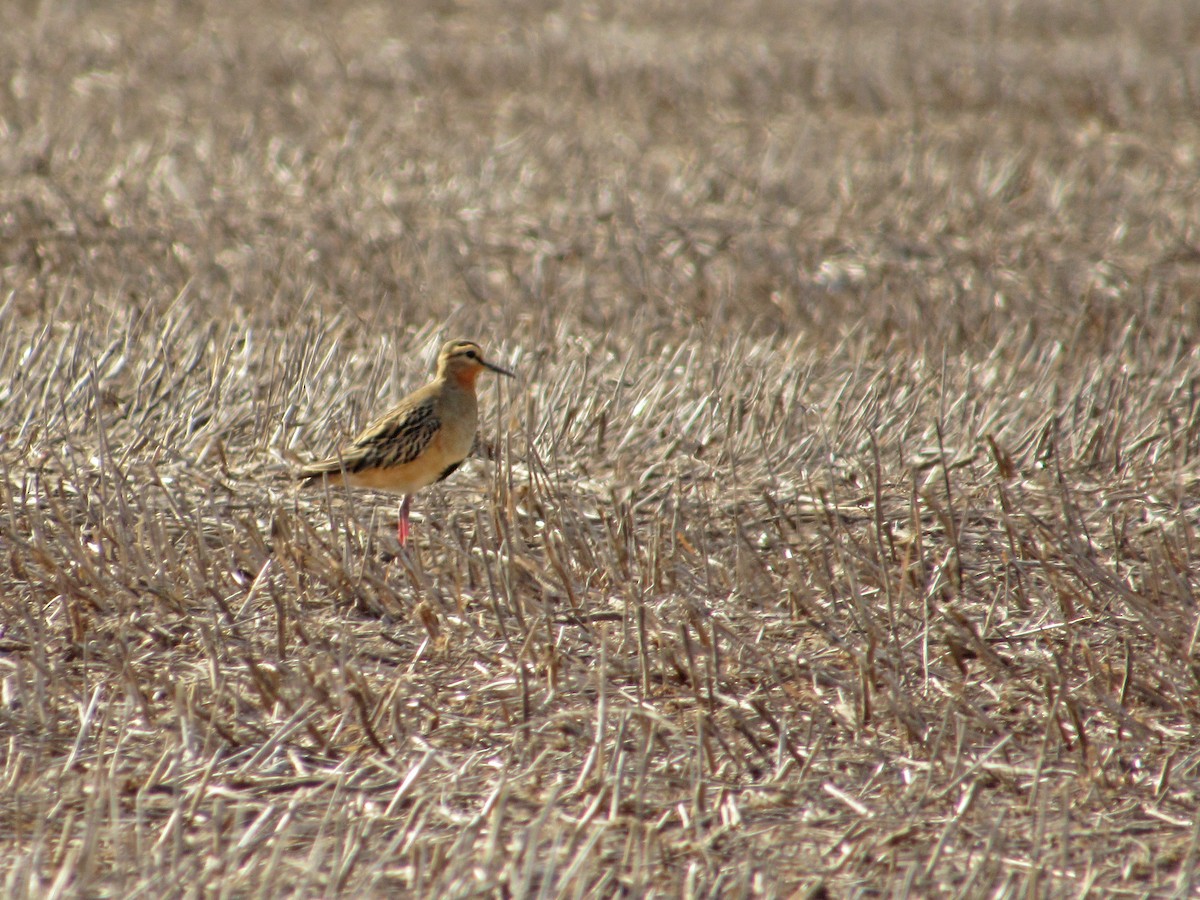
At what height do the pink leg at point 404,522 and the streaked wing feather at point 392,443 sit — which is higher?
the streaked wing feather at point 392,443

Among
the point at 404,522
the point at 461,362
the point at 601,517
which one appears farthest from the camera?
the point at 461,362

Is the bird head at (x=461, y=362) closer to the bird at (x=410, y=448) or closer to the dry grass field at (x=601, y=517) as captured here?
the bird at (x=410, y=448)

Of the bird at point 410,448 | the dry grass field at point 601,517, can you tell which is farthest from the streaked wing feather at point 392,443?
the dry grass field at point 601,517

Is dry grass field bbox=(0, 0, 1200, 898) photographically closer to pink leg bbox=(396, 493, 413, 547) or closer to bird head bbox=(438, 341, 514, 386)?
pink leg bbox=(396, 493, 413, 547)

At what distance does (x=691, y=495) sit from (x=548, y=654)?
174cm

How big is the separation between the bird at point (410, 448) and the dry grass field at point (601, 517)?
0.19 m

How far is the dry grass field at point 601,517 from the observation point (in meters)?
3.57

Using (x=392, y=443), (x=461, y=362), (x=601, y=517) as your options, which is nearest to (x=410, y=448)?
(x=392, y=443)

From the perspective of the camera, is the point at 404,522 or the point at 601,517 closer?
the point at 601,517

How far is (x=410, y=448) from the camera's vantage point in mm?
5273

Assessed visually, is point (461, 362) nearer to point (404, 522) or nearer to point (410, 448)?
point (410, 448)

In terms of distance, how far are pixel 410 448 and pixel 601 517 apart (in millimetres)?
671

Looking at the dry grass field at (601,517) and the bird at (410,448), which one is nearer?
the dry grass field at (601,517)

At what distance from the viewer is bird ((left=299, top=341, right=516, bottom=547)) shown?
5297 mm
